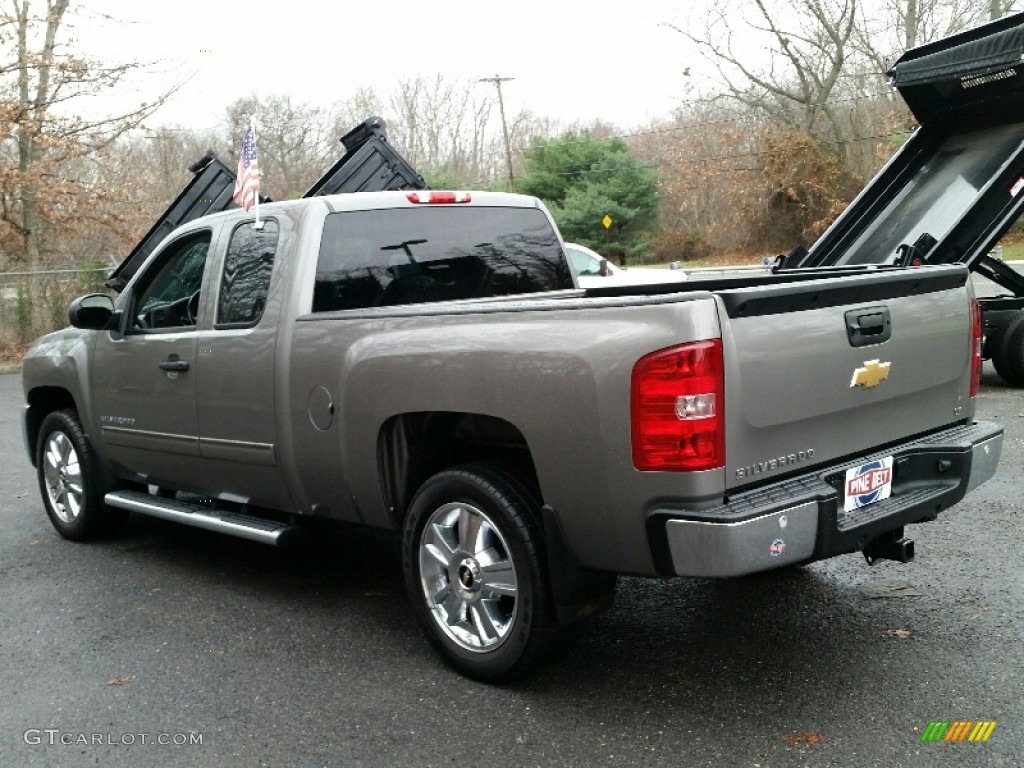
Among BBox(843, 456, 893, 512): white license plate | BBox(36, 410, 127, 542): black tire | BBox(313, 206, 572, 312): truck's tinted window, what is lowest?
BBox(36, 410, 127, 542): black tire

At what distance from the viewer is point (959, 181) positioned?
31.8 ft

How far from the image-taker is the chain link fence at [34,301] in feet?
66.4

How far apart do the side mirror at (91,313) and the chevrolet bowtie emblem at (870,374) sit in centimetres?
411

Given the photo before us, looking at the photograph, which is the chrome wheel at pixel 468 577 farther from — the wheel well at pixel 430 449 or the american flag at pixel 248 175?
the american flag at pixel 248 175

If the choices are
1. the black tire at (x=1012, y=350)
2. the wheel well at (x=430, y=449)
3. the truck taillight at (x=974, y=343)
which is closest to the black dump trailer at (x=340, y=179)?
the wheel well at (x=430, y=449)

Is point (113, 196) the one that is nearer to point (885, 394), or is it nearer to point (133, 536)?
point (133, 536)

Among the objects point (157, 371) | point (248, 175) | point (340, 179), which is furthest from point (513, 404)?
point (340, 179)

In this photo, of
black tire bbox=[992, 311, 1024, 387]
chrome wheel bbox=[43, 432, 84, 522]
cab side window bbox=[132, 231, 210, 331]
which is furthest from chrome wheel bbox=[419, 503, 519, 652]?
black tire bbox=[992, 311, 1024, 387]

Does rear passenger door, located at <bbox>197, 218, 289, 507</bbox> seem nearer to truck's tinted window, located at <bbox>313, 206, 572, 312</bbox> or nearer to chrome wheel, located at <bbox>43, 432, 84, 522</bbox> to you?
truck's tinted window, located at <bbox>313, 206, 572, 312</bbox>

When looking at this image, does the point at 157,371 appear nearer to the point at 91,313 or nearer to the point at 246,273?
the point at 91,313

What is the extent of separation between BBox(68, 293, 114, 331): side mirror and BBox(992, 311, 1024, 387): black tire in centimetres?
835

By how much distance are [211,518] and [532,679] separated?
2061mm

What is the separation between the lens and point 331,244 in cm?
493

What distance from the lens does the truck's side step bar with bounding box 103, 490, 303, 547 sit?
4.93m
